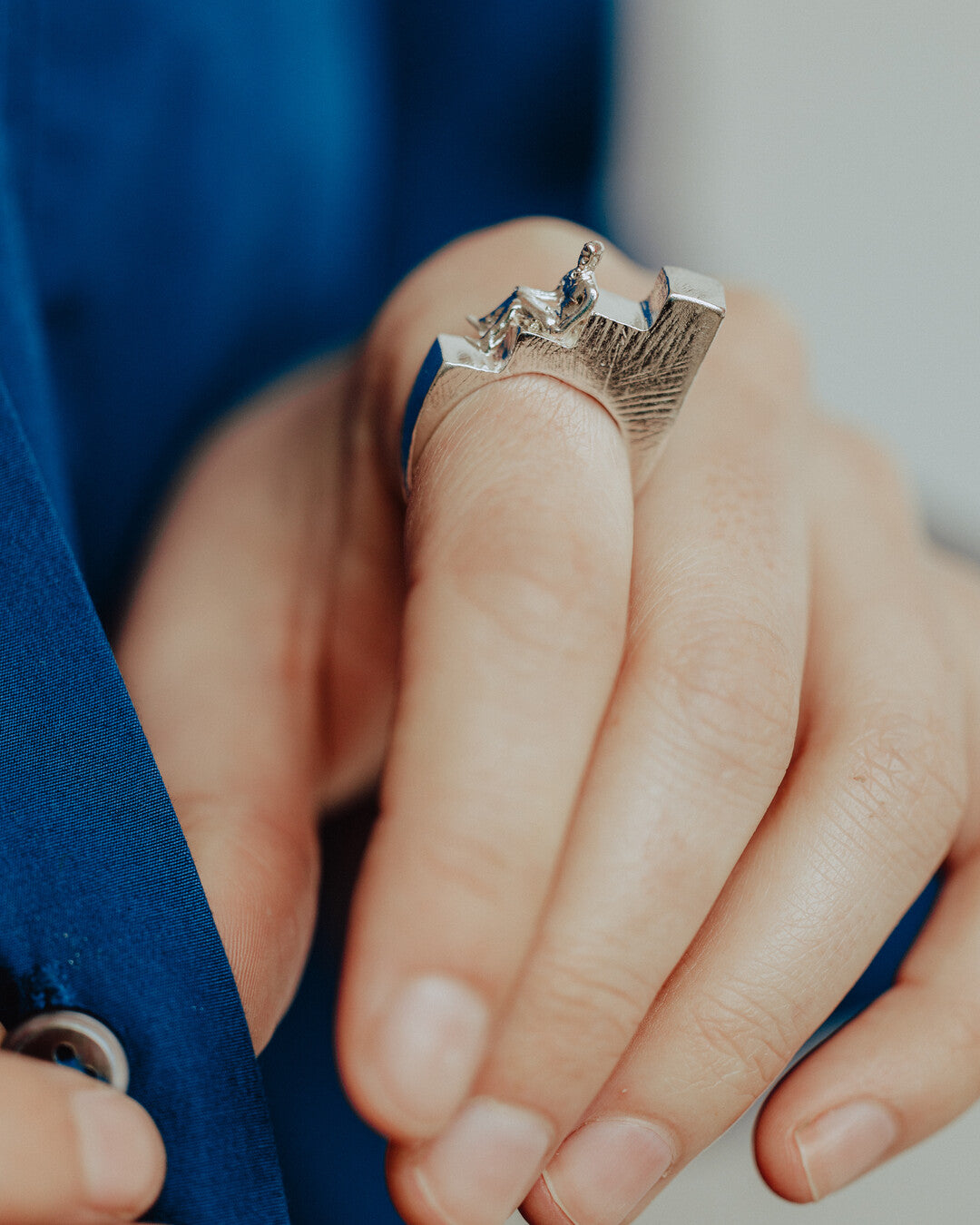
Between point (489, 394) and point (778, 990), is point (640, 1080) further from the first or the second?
point (489, 394)

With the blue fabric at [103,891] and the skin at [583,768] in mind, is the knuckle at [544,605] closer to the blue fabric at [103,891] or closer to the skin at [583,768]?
the skin at [583,768]

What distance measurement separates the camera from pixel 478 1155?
0.42 m

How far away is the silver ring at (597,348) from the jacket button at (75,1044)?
0.34 m

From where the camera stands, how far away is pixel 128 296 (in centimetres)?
93

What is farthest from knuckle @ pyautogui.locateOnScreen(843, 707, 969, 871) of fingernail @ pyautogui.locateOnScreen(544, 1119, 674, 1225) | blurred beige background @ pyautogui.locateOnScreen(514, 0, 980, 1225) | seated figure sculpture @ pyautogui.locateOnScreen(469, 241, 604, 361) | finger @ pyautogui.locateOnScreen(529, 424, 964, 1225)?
blurred beige background @ pyautogui.locateOnScreen(514, 0, 980, 1225)

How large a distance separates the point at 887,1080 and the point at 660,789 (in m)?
0.29

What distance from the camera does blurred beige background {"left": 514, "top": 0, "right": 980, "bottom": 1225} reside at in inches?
62.4

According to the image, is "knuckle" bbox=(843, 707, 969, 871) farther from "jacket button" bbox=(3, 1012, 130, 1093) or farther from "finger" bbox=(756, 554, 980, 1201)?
"jacket button" bbox=(3, 1012, 130, 1093)

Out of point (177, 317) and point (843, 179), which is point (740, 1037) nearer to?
point (177, 317)

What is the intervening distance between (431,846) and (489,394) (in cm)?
25

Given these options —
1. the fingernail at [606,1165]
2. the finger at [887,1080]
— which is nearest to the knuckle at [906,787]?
the finger at [887,1080]

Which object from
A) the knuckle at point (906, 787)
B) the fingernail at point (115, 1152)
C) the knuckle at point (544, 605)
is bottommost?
the fingernail at point (115, 1152)

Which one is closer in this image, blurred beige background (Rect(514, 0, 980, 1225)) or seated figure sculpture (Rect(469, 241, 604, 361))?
seated figure sculpture (Rect(469, 241, 604, 361))

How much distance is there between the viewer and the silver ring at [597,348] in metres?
0.48
